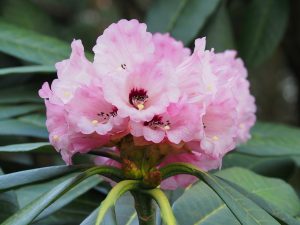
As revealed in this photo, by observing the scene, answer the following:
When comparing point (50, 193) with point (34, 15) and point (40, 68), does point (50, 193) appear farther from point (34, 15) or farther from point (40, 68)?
point (34, 15)

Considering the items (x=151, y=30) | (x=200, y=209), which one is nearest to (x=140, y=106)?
(x=200, y=209)

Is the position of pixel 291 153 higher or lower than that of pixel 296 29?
lower

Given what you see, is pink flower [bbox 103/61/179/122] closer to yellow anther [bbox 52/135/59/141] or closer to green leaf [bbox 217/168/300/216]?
yellow anther [bbox 52/135/59/141]

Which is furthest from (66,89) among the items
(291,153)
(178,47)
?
(291,153)

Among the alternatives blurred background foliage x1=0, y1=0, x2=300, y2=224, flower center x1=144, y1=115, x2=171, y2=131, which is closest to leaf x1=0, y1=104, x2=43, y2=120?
blurred background foliage x1=0, y1=0, x2=300, y2=224

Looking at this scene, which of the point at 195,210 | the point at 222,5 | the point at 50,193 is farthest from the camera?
the point at 222,5

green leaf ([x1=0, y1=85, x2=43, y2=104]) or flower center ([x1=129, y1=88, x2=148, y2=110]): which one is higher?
green leaf ([x1=0, y1=85, x2=43, y2=104])
